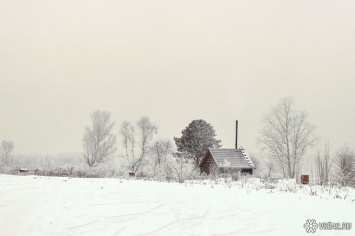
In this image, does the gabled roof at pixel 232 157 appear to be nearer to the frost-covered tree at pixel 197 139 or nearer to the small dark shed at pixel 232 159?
the small dark shed at pixel 232 159

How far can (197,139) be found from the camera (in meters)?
50.4

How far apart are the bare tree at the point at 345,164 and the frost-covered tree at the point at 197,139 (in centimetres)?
3437

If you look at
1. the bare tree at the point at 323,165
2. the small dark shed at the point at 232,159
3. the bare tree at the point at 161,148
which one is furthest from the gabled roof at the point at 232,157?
the bare tree at the point at 161,148

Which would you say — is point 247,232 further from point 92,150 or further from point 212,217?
point 92,150

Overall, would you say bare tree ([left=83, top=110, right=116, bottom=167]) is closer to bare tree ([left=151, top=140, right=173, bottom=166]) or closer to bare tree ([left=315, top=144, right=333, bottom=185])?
bare tree ([left=151, top=140, right=173, bottom=166])

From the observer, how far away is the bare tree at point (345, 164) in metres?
15.0

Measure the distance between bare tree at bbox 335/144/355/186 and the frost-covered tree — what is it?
3437cm

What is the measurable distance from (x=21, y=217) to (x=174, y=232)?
3.00 meters

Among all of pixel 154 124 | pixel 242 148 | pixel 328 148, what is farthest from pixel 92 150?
pixel 328 148

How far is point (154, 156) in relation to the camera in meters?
61.8

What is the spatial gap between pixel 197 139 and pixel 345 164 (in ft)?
115

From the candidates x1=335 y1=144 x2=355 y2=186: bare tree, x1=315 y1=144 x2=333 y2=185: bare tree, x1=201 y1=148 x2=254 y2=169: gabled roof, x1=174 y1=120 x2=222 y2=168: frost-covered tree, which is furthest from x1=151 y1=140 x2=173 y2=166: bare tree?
x1=315 y1=144 x2=333 y2=185: bare tree

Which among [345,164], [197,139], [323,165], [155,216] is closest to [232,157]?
[197,139]

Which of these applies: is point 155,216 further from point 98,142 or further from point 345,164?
point 98,142
